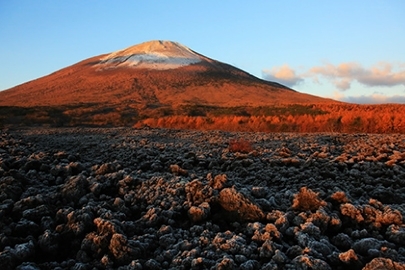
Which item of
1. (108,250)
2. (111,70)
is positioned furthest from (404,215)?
(111,70)

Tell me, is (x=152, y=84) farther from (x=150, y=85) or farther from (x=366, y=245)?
(x=366, y=245)

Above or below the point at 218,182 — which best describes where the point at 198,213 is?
below

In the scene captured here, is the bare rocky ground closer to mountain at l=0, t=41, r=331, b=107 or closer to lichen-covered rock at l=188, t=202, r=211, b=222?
lichen-covered rock at l=188, t=202, r=211, b=222

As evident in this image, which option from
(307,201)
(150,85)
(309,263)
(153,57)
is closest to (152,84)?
(150,85)

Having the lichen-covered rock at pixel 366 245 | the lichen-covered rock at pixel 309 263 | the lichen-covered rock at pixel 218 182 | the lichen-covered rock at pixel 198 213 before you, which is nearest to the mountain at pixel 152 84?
the lichen-covered rock at pixel 218 182

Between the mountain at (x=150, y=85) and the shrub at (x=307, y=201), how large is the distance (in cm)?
3449

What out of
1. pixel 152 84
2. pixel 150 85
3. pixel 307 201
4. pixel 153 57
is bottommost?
pixel 307 201

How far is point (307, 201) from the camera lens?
4.32 metres

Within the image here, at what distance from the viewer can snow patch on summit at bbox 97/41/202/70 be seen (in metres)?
76.1

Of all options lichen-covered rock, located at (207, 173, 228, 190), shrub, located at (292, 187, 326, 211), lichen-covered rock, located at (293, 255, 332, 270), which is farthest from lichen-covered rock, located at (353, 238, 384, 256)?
lichen-covered rock, located at (207, 173, 228, 190)

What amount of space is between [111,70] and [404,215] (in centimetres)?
7223

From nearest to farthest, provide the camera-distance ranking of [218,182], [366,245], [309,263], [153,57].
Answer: [309,263]
[366,245]
[218,182]
[153,57]

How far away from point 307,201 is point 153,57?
255 feet

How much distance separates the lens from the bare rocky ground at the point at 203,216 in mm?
3365
